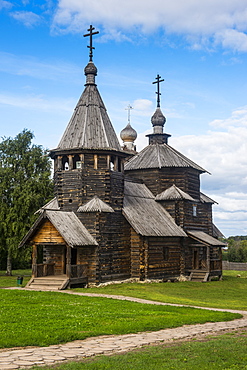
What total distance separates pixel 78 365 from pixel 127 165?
2947 centimetres

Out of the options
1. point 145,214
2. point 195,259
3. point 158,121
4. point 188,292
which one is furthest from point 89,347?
point 158,121

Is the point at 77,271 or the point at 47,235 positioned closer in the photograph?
the point at 47,235

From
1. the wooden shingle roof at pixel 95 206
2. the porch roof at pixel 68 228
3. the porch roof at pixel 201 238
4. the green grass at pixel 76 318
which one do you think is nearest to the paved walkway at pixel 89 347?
the green grass at pixel 76 318

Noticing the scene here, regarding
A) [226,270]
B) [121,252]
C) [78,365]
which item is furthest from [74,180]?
[226,270]

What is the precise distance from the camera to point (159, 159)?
3647 centimetres

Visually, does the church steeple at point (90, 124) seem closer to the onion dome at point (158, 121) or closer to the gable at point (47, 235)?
the gable at point (47, 235)

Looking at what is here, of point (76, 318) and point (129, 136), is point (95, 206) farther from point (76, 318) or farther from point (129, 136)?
point (129, 136)

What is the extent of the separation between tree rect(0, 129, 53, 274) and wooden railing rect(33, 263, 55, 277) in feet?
25.6

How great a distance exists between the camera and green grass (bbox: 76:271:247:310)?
22109 millimetres

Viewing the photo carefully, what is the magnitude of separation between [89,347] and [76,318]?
3.56m

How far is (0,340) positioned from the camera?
10.4 metres

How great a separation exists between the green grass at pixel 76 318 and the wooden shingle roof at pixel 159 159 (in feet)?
60.4

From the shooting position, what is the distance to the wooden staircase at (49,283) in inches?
985

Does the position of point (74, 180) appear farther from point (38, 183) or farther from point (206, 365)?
point (206, 365)
